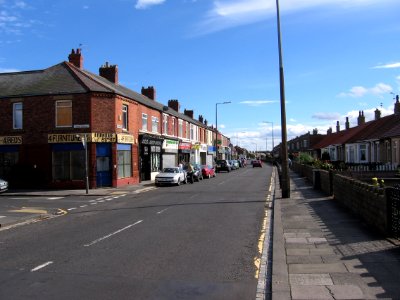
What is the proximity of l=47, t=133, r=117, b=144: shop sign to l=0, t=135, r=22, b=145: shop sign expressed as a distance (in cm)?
226

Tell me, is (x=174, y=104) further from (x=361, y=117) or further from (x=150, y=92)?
(x=361, y=117)

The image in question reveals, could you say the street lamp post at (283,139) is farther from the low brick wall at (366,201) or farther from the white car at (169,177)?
the white car at (169,177)

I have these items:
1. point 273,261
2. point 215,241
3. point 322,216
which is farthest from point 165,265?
point 322,216

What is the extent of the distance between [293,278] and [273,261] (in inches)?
42.9

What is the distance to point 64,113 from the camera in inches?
1179

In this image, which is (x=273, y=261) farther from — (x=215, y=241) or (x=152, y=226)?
(x=152, y=226)

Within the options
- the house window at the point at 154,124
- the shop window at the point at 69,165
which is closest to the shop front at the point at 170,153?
the house window at the point at 154,124

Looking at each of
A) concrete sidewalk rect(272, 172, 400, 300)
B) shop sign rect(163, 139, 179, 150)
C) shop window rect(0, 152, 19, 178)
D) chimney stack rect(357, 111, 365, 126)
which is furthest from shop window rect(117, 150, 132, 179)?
chimney stack rect(357, 111, 365, 126)

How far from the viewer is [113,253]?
9.14 metres

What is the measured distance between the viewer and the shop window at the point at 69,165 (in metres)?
29.6

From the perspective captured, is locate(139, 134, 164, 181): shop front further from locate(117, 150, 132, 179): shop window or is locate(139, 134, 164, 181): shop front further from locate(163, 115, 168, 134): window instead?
locate(163, 115, 168, 134): window

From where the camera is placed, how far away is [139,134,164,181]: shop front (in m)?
35.8

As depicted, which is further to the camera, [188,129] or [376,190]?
[188,129]

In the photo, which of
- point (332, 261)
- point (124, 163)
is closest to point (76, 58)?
point (124, 163)
